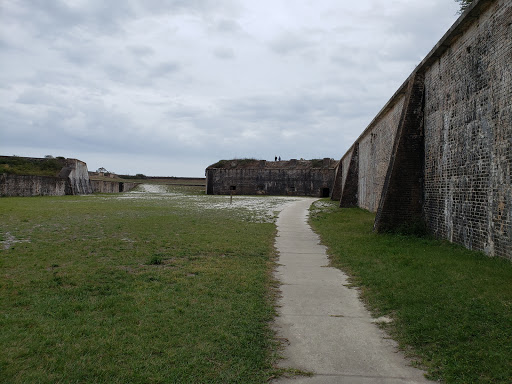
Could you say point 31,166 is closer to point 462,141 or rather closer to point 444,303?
point 462,141

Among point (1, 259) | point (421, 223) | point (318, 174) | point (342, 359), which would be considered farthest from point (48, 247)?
point (318, 174)

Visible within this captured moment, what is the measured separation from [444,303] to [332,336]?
66.0 inches

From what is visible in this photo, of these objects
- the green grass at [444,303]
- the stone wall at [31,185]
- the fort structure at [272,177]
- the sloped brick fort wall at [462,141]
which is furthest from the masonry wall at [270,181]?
the green grass at [444,303]

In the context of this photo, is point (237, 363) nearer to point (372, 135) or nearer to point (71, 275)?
point (71, 275)

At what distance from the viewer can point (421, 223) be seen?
10.5 meters

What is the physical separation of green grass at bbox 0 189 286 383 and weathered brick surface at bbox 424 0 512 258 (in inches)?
166

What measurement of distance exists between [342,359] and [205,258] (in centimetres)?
460

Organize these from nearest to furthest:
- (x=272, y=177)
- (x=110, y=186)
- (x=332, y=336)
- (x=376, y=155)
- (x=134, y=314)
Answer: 1. (x=332, y=336)
2. (x=134, y=314)
3. (x=376, y=155)
4. (x=272, y=177)
5. (x=110, y=186)

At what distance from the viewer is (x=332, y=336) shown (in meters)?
3.78

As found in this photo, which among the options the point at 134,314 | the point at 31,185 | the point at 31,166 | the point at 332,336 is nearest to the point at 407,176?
the point at 332,336

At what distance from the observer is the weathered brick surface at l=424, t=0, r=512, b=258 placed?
21.6 feet

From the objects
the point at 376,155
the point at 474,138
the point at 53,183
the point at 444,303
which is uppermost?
the point at 376,155

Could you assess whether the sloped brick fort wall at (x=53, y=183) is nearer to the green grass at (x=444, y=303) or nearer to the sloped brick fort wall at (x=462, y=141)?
the sloped brick fort wall at (x=462, y=141)

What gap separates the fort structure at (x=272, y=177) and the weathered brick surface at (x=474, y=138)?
41.3 metres
